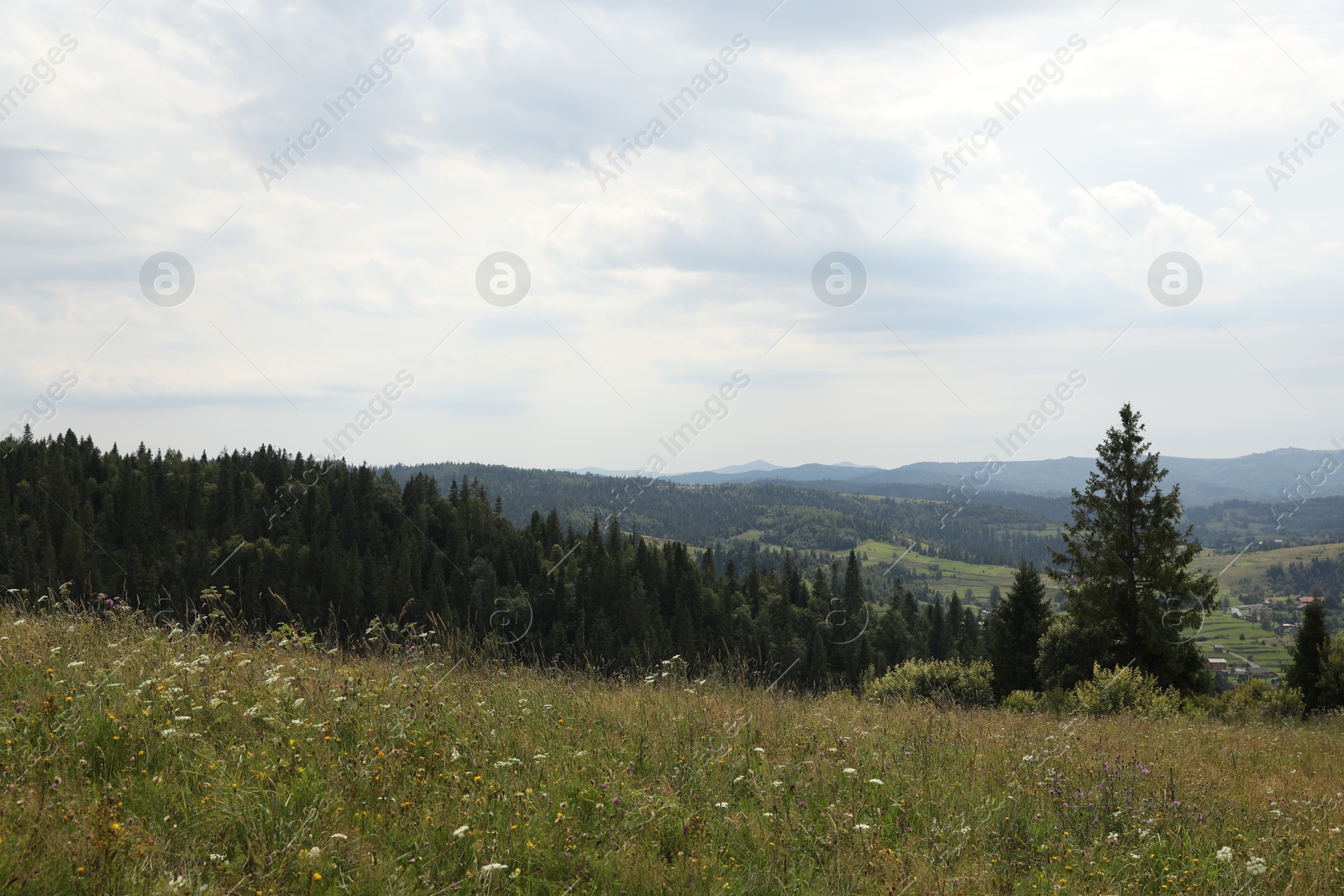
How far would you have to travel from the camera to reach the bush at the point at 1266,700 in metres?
27.1

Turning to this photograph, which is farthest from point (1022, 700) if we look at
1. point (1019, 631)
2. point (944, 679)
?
point (1019, 631)

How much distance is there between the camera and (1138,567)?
90.9 ft

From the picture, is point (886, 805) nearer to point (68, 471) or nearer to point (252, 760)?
point (252, 760)

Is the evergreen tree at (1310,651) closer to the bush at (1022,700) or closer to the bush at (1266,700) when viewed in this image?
the bush at (1266,700)

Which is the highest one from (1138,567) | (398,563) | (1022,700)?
(1138,567)

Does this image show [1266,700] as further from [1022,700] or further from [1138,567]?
[1022,700]

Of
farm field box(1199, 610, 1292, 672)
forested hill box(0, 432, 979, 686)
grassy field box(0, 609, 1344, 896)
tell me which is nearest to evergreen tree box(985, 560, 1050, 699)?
grassy field box(0, 609, 1344, 896)

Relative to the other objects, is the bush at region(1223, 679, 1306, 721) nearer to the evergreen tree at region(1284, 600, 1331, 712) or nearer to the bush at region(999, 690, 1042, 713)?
the evergreen tree at region(1284, 600, 1331, 712)

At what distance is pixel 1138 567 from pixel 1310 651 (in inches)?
680

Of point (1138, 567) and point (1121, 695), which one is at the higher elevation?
point (1138, 567)

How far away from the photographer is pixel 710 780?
600 centimetres

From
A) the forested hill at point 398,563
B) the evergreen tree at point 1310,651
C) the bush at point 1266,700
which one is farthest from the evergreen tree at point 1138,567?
the forested hill at point 398,563

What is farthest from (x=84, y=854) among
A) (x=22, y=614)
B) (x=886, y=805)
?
(x=22, y=614)

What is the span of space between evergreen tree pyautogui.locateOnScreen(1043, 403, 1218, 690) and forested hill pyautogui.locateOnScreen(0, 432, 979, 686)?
5788cm
